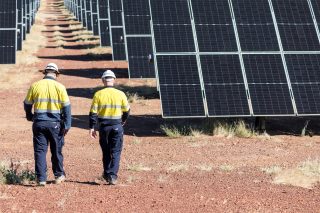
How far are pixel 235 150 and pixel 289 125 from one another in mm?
3739

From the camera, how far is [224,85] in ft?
47.7

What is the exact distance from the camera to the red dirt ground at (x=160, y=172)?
332 inches

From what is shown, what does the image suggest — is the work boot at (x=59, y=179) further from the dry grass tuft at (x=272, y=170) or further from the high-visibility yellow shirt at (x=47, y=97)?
the dry grass tuft at (x=272, y=170)

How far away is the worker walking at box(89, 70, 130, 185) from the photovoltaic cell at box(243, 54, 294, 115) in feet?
18.0

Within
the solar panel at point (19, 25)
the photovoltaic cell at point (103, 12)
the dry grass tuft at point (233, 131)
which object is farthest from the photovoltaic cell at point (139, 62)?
the photovoltaic cell at point (103, 12)

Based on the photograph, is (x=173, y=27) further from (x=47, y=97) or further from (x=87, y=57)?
(x=87, y=57)

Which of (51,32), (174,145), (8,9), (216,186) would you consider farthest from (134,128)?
(51,32)

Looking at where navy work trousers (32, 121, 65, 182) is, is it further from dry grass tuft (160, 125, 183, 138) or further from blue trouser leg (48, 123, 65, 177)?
dry grass tuft (160, 125, 183, 138)

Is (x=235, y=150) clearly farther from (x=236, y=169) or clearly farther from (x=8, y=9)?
(x=8, y=9)

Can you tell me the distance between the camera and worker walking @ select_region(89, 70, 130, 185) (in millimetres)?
9477

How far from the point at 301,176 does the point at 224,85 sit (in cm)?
471

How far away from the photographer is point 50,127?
30.1 feet

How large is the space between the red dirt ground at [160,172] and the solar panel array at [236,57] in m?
0.90

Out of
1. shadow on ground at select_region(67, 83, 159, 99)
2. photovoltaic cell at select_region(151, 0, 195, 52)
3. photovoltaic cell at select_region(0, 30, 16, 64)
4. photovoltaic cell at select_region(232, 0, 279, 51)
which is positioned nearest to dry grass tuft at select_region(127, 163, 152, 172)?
photovoltaic cell at select_region(151, 0, 195, 52)
